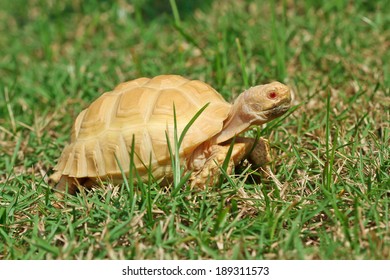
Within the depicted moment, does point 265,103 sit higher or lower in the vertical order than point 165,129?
higher

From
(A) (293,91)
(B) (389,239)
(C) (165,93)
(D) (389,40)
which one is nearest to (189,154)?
(C) (165,93)

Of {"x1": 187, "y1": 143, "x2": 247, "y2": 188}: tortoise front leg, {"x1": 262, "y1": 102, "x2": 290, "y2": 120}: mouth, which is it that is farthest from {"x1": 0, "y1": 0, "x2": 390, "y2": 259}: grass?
{"x1": 262, "y1": 102, "x2": 290, "y2": 120}: mouth

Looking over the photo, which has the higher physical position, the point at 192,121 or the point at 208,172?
the point at 192,121

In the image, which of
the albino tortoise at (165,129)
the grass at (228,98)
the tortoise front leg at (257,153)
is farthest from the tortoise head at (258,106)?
the grass at (228,98)

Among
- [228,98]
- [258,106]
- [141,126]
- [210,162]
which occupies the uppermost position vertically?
[258,106]

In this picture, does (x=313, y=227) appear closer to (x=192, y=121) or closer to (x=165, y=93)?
(x=192, y=121)

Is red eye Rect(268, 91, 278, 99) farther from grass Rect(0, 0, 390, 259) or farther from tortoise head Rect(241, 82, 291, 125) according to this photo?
grass Rect(0, 0, 390, 259)

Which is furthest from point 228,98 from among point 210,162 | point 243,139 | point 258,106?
point 210,162

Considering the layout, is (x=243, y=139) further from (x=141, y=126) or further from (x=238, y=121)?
(x=141, y=126)
